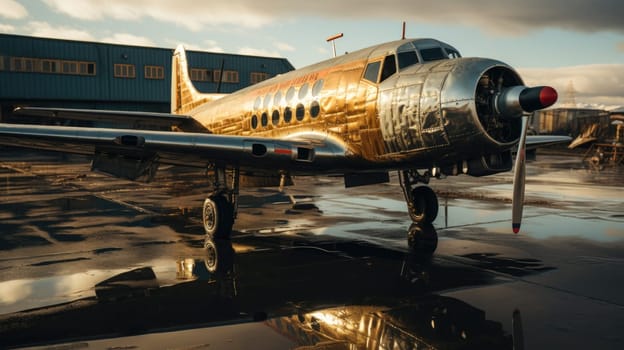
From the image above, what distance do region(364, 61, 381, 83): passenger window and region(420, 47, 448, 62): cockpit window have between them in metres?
0.88

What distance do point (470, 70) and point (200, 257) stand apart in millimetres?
5683

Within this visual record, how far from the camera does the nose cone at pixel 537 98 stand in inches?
318

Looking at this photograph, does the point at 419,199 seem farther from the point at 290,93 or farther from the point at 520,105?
the point at 520,105

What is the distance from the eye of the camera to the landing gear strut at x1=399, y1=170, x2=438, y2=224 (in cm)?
1254

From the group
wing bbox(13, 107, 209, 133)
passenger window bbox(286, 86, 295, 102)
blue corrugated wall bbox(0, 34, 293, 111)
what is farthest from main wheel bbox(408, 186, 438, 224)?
blue corrugated wall bbox(0, 34, 293, 111)

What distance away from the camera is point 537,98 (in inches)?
320

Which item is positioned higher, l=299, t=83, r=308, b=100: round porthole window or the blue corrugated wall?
the blue corrugated wall

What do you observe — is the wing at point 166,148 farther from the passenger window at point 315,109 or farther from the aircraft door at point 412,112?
the aircraft door at point 412,112

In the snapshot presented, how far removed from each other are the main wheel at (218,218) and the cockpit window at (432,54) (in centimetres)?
515

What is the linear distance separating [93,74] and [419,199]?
5173 cm

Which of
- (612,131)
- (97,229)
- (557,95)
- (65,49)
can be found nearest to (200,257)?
(97,229)

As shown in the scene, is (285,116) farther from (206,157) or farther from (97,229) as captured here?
(97,229)

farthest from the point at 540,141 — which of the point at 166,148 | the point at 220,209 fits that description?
the point at 166,148

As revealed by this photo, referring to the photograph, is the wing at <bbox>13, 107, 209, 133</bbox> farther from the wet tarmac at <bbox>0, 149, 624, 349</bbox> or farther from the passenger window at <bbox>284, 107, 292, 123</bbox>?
the passenger window at <bbox>284, 107, 292, 123</bbox>
